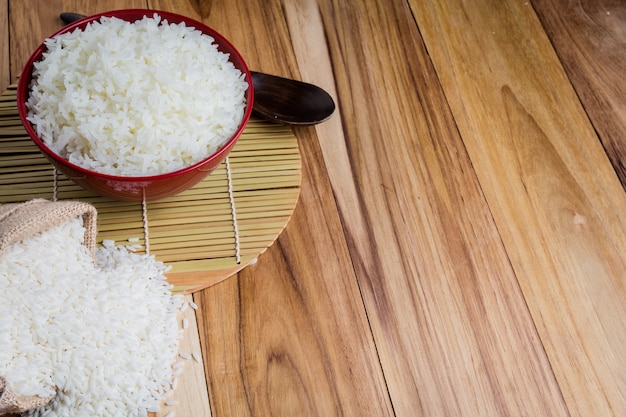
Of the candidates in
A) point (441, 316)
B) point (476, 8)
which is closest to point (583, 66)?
point (476, 8)

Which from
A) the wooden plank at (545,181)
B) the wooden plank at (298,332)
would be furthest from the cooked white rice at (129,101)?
the wooden plank at (545,181)

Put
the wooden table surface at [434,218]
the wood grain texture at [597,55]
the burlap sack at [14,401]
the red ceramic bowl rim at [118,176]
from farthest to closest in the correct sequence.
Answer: the wood grain texture at [597,55]
the wooden table surface at [434,218]
the red ceramic bowl rim at [118,176]
the burlap sack at [14,401]

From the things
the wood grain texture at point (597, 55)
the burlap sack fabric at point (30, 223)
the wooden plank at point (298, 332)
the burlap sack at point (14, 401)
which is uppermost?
the wood grain texture at point (597, 55)

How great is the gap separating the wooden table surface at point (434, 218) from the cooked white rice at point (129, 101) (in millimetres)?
277

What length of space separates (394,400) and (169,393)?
39cm

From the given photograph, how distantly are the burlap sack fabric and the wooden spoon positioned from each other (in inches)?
17.3

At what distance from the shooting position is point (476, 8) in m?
1.72

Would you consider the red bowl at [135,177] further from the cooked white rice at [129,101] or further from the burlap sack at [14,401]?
the burlap sack at [14,401]

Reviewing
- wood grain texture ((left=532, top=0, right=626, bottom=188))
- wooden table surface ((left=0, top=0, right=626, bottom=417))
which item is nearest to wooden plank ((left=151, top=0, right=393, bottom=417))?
wooden table surface ((left=0, top=0, right=626, bottom=417))

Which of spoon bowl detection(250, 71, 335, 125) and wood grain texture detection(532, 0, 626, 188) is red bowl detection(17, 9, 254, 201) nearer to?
spoon bowl detection(250, 71, 335, 125)

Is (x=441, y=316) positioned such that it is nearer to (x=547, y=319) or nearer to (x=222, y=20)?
(x=547, y=319)

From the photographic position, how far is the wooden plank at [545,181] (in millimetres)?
1279

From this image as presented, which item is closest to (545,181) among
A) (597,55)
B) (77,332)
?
(597,55)

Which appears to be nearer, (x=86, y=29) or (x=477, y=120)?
(x=86, y=29)
